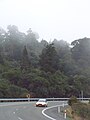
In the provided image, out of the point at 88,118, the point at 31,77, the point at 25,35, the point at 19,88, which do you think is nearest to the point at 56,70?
the point at 31,77

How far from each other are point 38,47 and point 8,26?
14.5 meters

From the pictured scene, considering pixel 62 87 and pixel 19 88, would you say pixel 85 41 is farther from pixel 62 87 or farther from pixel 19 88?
pixel 19 88

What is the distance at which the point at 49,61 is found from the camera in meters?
103

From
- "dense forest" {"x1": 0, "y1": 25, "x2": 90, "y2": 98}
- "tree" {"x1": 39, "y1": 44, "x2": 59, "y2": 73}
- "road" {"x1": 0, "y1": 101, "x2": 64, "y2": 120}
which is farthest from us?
"tree" {"x1": 39, "y1": 44, "x2": 59, "y2": 73}

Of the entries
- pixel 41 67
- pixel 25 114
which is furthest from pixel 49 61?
pixel 25 114

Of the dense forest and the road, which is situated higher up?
the dense forest

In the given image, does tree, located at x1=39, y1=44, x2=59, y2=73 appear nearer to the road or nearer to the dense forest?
the dense forest

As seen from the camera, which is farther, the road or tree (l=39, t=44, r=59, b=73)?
tree (l=39, t=44, r=59, b=73)

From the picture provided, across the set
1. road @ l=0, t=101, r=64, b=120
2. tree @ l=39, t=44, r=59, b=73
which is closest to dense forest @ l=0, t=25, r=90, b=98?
tree @ l=39, t=44, r=59, b=73

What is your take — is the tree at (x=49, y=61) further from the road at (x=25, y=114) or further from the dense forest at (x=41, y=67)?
the road at (x=25, y=114)

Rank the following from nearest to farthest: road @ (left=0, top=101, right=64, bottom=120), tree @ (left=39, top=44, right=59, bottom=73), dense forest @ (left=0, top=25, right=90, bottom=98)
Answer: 1. road @ (left=0, top=101, right=64, bottom=120)
2. dense forest @ (left=0, top=25, right=90, bottom=98)
3. tree @ (left=39, top=44, right=59, bottom=73)

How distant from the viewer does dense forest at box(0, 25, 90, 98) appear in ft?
276

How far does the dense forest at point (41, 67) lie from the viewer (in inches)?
3307

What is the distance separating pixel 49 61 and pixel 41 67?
302cm
